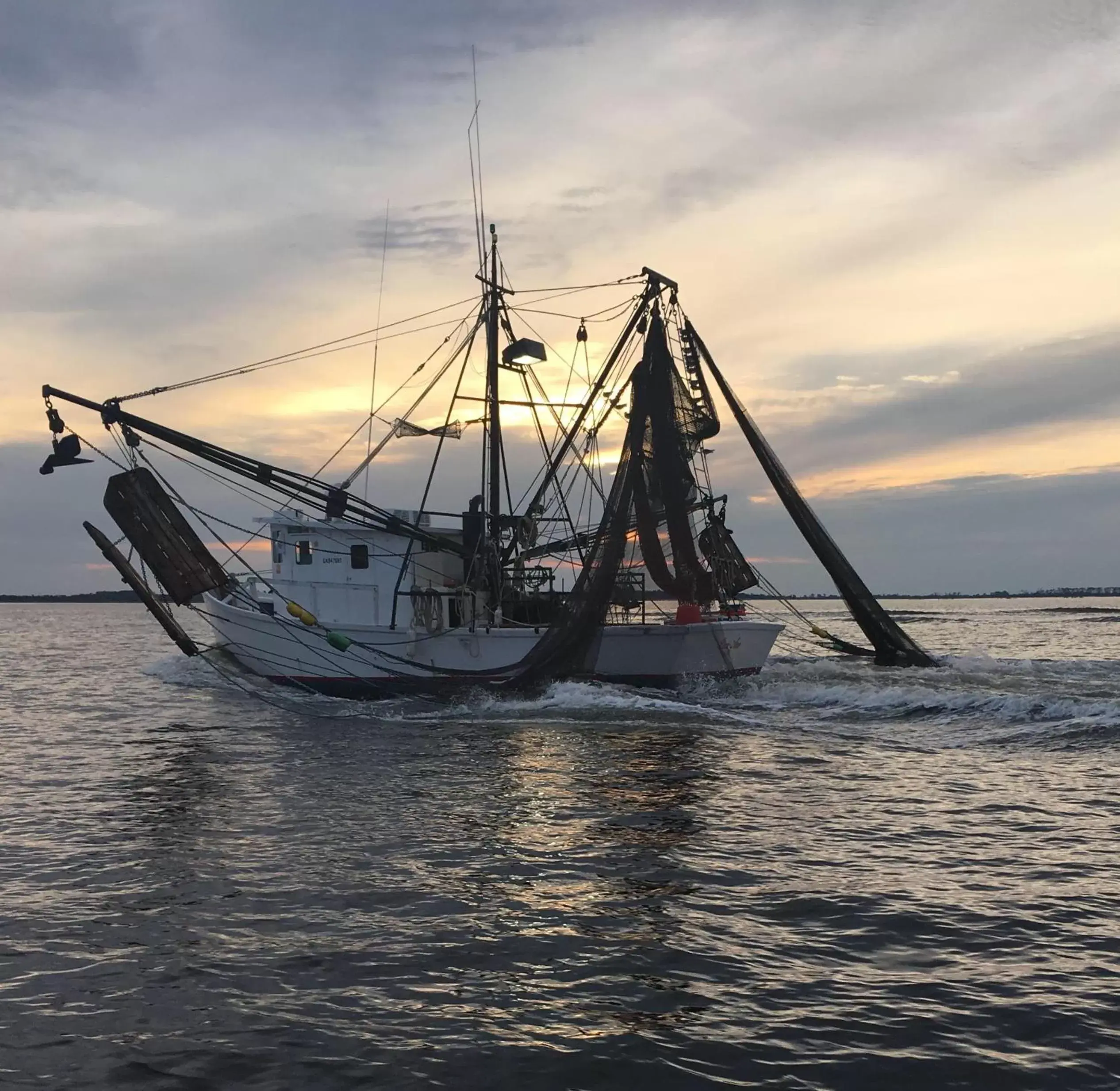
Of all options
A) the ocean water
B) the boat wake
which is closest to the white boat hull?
the boat wake

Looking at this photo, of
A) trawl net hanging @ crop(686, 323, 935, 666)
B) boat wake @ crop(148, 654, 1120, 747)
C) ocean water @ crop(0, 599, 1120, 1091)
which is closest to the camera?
ocean water @ crop(0, 599, 1120, 1091)

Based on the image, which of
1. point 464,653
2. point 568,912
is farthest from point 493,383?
point 568,912

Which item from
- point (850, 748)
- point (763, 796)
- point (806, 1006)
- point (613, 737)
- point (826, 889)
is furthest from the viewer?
point (613, 737)

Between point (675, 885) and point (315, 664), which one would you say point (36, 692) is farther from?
point (675, 885)

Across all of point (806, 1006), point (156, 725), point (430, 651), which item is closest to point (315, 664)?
point (430, 651)

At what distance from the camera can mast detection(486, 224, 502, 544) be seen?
102ft

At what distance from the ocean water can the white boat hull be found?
24.0 ft

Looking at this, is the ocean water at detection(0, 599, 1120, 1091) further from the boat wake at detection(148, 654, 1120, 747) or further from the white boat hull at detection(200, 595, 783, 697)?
the white boat hull at detection(200, 595, 783, 697)

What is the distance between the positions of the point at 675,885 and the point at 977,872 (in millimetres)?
3250

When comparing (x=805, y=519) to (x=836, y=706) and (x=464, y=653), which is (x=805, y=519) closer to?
(x=836, y=706)

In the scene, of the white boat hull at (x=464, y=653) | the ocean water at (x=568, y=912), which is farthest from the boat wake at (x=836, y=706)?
the ocean water at (x=568, y=912)

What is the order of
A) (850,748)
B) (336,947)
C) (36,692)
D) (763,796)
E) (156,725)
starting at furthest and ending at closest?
(36,692)
(156,725)
(850,748)
(763,796)
(336,947)

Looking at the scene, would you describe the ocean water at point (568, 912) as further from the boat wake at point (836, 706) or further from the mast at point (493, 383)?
the mast at point (493, 383)

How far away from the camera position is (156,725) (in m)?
23.6
